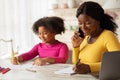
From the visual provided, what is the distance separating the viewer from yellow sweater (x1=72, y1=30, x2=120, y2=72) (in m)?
1.80

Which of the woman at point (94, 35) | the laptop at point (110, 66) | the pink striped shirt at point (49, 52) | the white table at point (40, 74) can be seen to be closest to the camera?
the laptop at point (110, 66)

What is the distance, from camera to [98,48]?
1.91 meters

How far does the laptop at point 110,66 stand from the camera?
1499mm

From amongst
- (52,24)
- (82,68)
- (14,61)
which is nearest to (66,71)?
(82,68)

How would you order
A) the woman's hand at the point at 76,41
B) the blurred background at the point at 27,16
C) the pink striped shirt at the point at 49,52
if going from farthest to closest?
the blurred background at the point at 27,16, the pink striped shirt at the point at 49,52, the woman's hand at the point at 76,41

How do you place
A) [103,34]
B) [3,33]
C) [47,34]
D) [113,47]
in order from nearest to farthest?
[113,47] → [103,34] → [47,34] → [3,33]

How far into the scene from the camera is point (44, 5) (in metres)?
3.88

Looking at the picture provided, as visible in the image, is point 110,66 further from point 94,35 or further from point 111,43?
point 94,35

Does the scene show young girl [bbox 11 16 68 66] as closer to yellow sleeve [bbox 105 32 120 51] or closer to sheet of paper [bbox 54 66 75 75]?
sheet of paper [bbox 54 66 75 75]

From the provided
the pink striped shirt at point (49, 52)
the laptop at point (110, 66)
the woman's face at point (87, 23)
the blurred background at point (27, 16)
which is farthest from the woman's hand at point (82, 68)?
the blurred background at point (27, 16)

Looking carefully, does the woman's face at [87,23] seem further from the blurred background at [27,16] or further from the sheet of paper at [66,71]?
the blurred background at [27,16]

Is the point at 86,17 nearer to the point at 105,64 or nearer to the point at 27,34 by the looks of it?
the point at 105,64

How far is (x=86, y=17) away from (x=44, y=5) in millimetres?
2055

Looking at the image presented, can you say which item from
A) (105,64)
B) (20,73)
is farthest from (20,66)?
(105,64)
